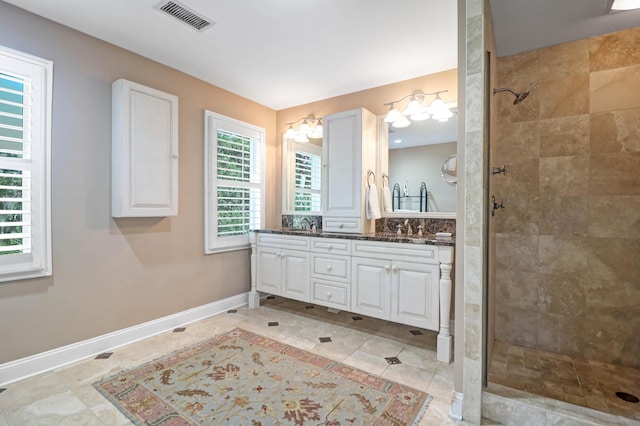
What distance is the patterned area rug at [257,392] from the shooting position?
1669mm

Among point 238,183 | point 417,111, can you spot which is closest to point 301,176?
point 238,183

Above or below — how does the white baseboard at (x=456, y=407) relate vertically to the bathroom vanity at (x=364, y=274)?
below

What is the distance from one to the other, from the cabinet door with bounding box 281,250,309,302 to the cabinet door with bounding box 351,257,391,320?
0.54 m

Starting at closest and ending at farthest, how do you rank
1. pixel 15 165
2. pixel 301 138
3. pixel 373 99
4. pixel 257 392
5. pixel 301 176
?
pixel 257 392 < pixel 15 165 < pixel 373 99 < pixel 301 138 < pixel 301 176

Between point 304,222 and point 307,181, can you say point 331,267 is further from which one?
point 307,181

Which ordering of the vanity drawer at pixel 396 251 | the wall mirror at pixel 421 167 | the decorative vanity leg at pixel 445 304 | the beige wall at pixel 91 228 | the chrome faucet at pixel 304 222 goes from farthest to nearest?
the chrome faucet at pixel 304 222 → the wall mirror at pixel 421 167 → the vanity drawer at pixel 396 251 → the decorative vanity leg at pixel 445 304 → the beige wall at pixel 91 228

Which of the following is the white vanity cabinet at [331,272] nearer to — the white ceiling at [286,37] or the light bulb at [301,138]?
the light bulb at [301,138]

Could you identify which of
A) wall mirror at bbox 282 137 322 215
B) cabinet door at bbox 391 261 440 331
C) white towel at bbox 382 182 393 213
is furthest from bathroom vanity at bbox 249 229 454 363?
wall mirror at bbox 282 137 322 215

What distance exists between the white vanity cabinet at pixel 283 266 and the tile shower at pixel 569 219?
167 centimetres

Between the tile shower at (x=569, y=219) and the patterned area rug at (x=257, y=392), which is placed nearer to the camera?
the patterned area rug at (x=257, y=392)

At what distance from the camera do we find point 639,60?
2145 millimetres

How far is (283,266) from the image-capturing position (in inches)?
129

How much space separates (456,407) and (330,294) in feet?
4.70

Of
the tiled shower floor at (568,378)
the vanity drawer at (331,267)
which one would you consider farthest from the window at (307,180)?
the tiled shower floor at (568,378)
